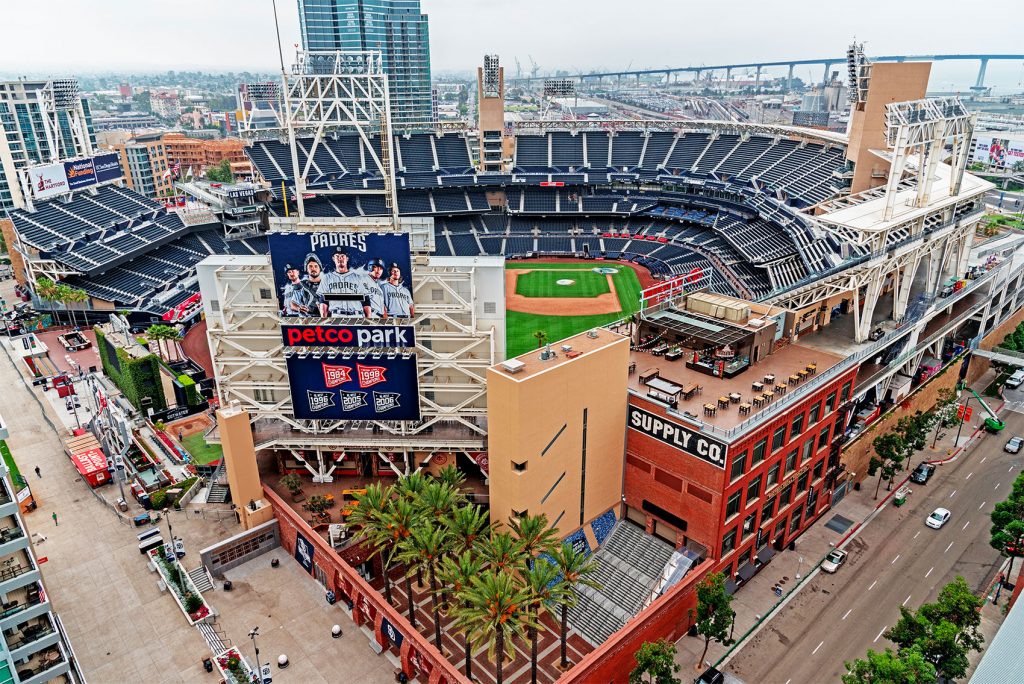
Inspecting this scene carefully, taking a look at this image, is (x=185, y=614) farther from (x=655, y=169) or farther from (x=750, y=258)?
(x=655, y=169)

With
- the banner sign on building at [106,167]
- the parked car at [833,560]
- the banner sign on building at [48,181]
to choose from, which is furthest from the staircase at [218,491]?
the banner sign on building at [106,167]

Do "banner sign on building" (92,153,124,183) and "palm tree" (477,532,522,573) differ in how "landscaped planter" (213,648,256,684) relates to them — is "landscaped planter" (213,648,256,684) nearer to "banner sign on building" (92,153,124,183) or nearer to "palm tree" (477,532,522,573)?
"palm tree" (477,532,522,573)

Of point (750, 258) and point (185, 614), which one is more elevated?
point (750, 258)

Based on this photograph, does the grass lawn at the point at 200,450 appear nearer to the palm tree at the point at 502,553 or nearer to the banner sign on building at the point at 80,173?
the palm tree at the point at 502,553

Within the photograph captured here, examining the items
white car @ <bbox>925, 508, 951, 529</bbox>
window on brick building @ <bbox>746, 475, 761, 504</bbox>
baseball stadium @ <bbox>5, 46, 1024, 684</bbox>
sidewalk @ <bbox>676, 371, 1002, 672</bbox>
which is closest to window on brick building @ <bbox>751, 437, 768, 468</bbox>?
baseball stadium @ <bbox>5, 46, 1024, 684</bbox>

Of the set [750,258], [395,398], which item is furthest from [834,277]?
[750,258]

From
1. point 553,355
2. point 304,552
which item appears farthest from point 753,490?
point 304,552
